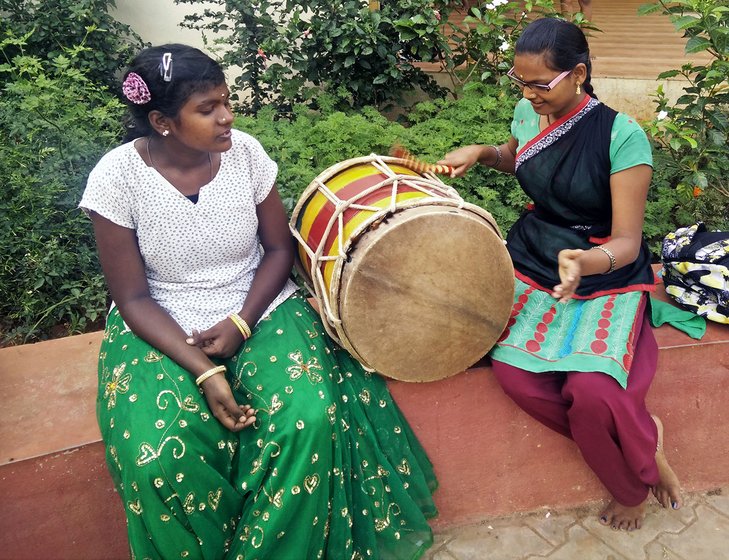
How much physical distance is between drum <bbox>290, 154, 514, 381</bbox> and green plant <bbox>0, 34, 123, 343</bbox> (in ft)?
4.77

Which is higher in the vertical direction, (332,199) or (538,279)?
(332,199)

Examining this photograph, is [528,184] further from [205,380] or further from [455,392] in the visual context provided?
[205,380]

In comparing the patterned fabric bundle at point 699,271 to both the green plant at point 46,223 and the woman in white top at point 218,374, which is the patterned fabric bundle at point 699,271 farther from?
the green plant at point 46,223

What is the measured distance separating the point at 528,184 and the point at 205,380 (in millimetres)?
1426

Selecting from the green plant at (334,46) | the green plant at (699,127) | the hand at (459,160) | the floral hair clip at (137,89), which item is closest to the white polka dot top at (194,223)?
the floral hair clip at (137,89)

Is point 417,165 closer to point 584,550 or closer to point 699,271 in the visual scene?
point 699,271

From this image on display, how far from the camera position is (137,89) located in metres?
2.07

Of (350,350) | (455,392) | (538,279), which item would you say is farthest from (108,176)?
(538,279)

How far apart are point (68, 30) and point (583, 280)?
3806mm

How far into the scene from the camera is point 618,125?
235cm

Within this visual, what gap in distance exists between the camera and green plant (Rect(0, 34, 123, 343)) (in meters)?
3.17

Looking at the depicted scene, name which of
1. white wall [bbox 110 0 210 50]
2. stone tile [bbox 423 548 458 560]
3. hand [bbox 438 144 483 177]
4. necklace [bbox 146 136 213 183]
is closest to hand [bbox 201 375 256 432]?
necklace [bbox 146 136 213 183]

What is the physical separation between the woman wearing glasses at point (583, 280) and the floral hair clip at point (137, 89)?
46.0 inches

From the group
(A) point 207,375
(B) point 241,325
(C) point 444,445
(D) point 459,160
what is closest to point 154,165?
(B) point 241,325
